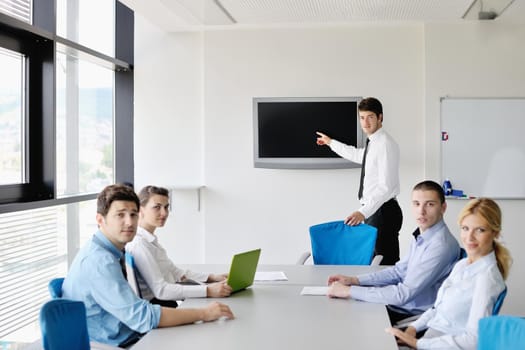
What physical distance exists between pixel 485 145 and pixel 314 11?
213 centimetres

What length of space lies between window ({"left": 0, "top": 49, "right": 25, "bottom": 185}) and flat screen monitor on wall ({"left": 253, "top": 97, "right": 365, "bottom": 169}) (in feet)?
7.62

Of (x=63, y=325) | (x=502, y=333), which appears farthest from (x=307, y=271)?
(x=63, y=325)

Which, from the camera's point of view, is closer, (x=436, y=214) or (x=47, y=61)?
(x=436, y=214)

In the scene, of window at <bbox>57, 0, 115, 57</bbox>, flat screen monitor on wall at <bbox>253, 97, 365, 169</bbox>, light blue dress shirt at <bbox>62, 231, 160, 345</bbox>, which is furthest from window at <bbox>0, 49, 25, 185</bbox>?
flat screen monitor on wall at <bbox>253, 97, 365, 169</bbox>

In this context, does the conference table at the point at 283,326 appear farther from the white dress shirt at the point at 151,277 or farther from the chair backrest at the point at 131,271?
the chair backrest at the point at 131,271

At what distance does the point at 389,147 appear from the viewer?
514 centimetres

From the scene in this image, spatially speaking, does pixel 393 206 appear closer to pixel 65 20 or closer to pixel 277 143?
pixel 277 143

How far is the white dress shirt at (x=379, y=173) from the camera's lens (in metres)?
5.05

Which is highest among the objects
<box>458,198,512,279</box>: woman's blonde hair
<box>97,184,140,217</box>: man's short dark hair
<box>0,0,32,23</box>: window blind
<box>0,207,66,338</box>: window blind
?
<box>0,0,32,23</box>: window blind

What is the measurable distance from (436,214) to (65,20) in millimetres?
3590

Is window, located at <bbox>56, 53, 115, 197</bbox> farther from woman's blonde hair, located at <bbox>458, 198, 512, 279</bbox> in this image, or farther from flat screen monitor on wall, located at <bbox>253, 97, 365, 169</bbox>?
woman's blonde hair, located at <bbox>458, 198, 512, 279</bbox>

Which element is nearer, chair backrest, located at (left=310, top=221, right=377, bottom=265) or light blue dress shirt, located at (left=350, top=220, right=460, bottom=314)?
light blue dress shirt, located at (left=350, top=220, right=460, bottom=314)

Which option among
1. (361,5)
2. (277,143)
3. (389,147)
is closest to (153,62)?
(277,143)

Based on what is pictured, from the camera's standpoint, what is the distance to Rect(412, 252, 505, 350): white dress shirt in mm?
2594
